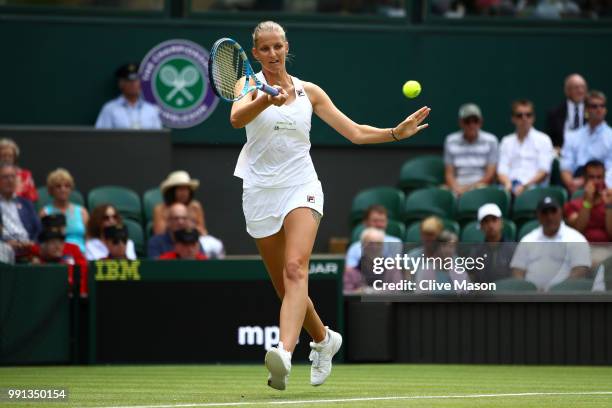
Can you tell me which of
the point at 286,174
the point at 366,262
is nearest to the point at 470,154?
the point at 366,262

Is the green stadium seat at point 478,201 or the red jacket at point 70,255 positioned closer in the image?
the red jacket at point 70,255

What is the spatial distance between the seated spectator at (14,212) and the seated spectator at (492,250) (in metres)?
3.83

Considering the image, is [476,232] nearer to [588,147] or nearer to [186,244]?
[588,147]

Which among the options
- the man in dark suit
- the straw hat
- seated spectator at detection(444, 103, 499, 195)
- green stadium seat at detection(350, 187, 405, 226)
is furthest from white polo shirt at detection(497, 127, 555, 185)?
the straw hat

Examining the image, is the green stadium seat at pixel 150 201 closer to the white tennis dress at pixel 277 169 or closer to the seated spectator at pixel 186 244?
the seated spectator at pixel 186 244

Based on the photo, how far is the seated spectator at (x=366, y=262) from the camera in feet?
37.3

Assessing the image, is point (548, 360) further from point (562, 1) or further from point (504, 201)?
point (562, 1)

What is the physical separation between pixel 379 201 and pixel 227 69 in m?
6.55

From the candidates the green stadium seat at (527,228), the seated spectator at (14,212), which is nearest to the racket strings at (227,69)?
the seated spectator at (14,212)

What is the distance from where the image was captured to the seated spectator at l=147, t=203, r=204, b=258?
38.8 ft

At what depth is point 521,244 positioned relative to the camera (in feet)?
35.8

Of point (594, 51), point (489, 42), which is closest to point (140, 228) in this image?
point (489, 42)

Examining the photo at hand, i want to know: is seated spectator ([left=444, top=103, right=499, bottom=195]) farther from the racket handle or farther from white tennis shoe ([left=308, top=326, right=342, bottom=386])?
the racket handle

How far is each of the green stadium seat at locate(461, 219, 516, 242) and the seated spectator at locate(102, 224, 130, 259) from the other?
3081mm
